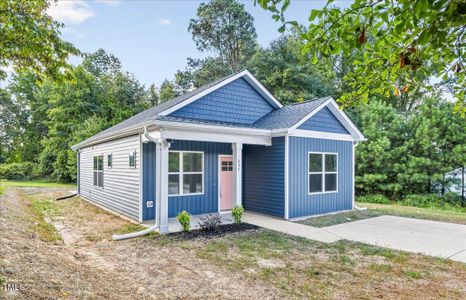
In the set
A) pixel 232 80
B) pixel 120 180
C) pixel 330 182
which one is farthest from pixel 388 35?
pixel 120 180

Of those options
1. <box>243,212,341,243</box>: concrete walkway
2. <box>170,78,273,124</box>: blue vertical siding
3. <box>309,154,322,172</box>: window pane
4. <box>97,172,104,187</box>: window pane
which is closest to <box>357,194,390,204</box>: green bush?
<box>309,154,322,172</box>: window pane

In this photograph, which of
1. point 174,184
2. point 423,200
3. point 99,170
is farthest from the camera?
point 423,200

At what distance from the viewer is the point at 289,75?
21625 millimetres

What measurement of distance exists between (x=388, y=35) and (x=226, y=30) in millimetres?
26838

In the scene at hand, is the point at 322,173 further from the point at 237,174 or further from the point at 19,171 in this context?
the point at 19,171

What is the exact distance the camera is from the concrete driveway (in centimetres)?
621

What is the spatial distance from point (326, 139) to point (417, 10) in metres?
8.90

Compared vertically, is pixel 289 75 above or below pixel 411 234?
above

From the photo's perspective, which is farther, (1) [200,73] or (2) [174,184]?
(1) [200,73]

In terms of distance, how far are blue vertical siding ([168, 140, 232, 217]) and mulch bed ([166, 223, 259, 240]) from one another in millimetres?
1817

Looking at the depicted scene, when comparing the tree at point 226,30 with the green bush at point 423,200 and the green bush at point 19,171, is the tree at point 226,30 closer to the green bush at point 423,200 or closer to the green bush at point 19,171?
the green bush at point 423,200

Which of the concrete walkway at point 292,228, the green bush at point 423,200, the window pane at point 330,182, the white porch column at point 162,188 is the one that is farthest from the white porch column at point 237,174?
the green bush at point 423,200

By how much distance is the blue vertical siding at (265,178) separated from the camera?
943 centimetres

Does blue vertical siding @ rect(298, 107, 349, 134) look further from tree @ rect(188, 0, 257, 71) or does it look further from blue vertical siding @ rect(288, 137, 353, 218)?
tree @ rect(188, 0, 257, 71)
